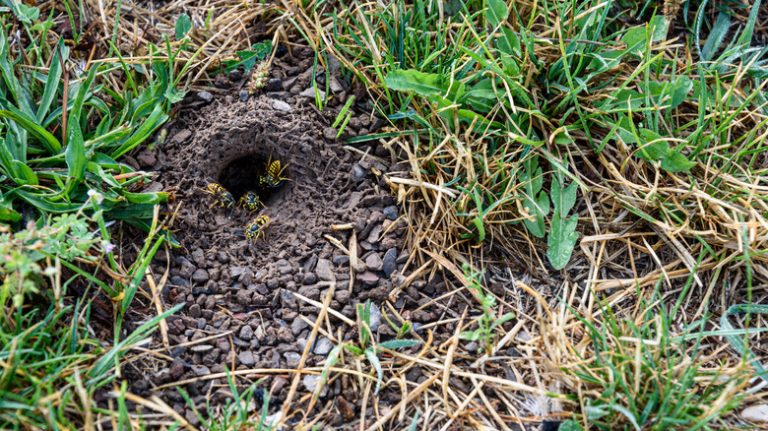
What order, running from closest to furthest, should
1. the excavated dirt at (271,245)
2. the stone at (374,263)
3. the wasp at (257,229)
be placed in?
the excavated dirt at (271,245), the stone at (374,263), the wasp at (257,229)

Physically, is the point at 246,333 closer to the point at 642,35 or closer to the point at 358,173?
the point at 358,173

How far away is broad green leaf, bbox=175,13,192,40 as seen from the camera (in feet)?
10.8

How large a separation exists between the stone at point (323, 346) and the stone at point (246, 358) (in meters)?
0.24

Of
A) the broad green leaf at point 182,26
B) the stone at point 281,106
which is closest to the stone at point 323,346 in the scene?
the stone at point 281,106

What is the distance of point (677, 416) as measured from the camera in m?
2.25

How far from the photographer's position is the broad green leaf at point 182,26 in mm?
3285

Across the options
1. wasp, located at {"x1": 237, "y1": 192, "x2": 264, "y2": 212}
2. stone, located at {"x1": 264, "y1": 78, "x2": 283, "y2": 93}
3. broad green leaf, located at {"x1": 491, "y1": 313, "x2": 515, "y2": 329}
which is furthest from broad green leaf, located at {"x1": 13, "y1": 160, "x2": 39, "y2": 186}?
broad green leaf, located at {"x1": 491, "y1": 313, "x2": 515, "y2": 329}

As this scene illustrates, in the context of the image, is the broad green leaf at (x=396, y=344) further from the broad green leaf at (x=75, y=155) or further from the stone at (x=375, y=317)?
the broad green leaf at (x=75, y=155)

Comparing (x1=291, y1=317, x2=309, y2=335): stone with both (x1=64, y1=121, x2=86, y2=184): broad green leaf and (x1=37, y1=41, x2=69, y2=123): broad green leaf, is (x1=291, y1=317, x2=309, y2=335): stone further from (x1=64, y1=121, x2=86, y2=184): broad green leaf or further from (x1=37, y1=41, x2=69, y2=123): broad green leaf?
(x1=37, y1=41, x2=69, y2=123): broad green leaf

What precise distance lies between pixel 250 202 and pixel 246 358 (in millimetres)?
778

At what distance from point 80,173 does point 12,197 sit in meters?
0.28

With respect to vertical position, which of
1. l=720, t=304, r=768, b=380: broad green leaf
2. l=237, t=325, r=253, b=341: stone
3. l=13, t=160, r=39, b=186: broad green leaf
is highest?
l=13, t=160, r=39, b=186: broad green leaf

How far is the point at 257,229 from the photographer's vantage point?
116 inches

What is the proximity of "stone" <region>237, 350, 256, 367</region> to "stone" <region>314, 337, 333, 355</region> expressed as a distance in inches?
9.5
